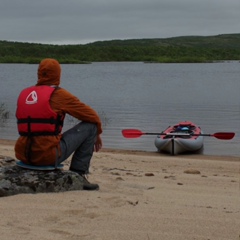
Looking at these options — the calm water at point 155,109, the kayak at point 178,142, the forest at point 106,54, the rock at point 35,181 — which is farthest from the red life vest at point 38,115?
the forest at point 106,54

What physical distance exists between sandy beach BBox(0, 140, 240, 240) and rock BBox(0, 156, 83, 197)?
0.11m

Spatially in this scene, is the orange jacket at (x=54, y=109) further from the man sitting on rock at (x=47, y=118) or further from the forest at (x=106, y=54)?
the forest at (x=106, y=54)

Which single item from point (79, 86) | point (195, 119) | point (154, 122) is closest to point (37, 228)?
point (154, 122)

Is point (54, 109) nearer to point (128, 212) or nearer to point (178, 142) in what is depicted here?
point (128, 212)

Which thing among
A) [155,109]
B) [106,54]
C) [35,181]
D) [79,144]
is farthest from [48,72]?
[106,54]

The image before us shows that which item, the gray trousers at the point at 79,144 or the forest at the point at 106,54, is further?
the forest at the point at 106,54

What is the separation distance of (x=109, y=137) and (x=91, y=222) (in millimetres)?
10551

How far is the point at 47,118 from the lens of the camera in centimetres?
533

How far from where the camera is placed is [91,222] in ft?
14.4

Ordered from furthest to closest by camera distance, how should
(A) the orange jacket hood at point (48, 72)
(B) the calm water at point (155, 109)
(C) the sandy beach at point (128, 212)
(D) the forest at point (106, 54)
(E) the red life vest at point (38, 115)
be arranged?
(D) the forest at point (106, 54) < (B) the calm water at point (155, 109) < (A) the orange jacket hood at point (48, 72) < (E) the red life vest at point (38, 115) < (C) the sandy beach at point (128, 212)

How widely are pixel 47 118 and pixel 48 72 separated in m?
0.43

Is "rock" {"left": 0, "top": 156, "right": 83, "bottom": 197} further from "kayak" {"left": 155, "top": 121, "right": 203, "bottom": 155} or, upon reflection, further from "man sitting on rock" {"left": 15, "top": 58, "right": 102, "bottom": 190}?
"kayak" {"left": 155, "top": 121, "right": 203, "bottom": 155}

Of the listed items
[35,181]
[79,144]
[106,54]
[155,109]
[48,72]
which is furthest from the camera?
[106,54]

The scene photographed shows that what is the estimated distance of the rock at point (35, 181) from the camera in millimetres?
5203
